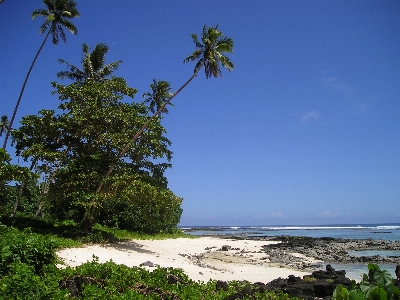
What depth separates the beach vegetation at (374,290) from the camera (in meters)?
3.79

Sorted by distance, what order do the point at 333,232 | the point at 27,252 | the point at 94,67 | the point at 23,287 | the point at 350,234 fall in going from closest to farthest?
the point at 23,287
the point at 27,252
the point at 94,67
the point at 350,234
the point at 333,232

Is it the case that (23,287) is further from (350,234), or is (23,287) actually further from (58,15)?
(350,234)

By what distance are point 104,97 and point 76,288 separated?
13.7 meters

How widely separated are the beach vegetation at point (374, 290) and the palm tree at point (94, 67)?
2289 cm

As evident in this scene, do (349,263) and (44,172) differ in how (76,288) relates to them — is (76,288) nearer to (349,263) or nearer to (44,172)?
(44,172)

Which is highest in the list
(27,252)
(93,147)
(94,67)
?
(94,67)

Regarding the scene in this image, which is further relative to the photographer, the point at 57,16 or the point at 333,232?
the point at 333,232

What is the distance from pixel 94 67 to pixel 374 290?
24.0 metres

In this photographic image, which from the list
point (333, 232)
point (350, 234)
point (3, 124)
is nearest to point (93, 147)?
point (3, 124)

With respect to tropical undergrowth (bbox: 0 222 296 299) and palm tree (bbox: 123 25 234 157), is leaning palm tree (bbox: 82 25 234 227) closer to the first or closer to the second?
palm tree (bbox: 123 25 234 157)

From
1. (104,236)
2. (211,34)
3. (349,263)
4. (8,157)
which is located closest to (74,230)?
(104,236)

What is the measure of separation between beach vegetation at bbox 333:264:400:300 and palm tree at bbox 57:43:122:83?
75.1ft

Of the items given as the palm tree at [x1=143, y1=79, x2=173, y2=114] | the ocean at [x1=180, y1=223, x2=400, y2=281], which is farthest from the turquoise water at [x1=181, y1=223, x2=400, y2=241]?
the palm tree at [x1=143, y1=79, x2=173, y2=114]

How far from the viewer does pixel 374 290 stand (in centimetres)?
388
